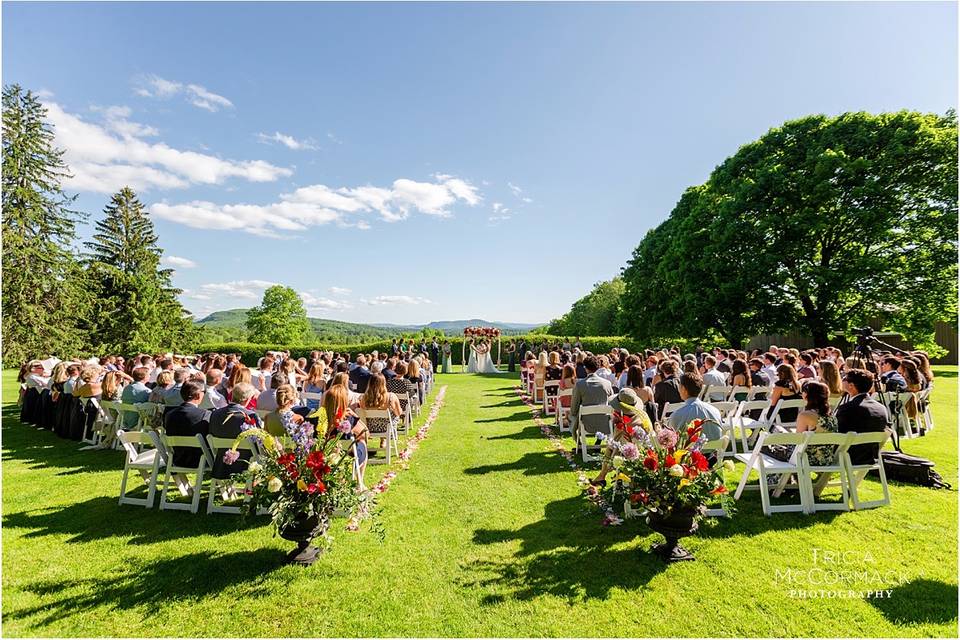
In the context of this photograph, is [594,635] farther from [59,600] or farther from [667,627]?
[59,600]

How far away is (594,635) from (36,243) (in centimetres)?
3739

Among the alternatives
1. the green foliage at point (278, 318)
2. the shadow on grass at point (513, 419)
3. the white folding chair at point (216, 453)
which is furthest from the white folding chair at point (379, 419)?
the green foliage at point (278, 318)

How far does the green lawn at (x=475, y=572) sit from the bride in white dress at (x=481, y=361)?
21278 mm

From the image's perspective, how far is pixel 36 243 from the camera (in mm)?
26891

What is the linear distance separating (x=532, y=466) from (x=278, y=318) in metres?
66.6

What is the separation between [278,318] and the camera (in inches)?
2613

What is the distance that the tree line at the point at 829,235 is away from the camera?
18.1 metres

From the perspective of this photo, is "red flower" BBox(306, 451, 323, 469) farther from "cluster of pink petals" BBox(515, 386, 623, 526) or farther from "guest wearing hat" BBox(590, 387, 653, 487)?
"cluster of pink petals" BBox(515, 386, 623, 526)

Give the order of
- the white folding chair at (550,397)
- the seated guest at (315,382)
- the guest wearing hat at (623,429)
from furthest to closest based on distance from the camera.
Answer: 1. the white folding chair at (550,397)
2. the seated guest at (315,382)
3. the guest wearing hat at (623,429)

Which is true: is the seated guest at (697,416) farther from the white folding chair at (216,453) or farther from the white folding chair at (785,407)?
the white folding chair at (216,453)

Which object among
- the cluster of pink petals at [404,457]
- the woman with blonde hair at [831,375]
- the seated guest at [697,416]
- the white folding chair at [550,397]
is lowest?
the cluster of pink petals at [404,457]

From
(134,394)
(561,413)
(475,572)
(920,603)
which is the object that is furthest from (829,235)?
(134,394)

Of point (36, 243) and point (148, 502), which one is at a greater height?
point (36, 243)

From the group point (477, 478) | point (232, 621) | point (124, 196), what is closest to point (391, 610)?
point (232, 621)
